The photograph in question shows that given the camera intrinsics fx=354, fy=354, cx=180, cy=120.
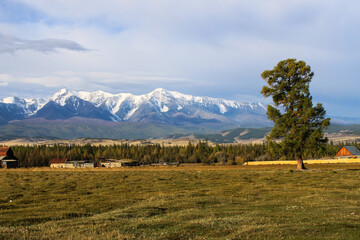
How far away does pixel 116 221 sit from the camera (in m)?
18.4

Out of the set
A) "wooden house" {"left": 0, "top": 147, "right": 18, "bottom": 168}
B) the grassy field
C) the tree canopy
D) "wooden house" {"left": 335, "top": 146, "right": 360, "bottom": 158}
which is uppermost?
the tree canopy

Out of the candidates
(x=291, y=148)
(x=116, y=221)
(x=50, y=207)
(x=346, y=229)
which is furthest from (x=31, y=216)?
(x=291, y=148)

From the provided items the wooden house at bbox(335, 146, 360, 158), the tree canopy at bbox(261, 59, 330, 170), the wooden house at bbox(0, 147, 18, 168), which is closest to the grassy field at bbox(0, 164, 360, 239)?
the tree canopy at bbox(261, 59, 330, 170)

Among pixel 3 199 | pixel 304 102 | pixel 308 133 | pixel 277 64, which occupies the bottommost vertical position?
pixel 3 199

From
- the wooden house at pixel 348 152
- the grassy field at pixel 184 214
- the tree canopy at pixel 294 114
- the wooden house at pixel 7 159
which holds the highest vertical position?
the tree canopy at pixel 294 114

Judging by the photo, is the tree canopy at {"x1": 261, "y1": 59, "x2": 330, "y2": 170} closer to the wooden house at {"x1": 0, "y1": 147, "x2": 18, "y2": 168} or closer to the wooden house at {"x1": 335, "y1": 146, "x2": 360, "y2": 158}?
the wooden house at {"x1": 335, "y1": 146, "x2": 360, "y2": 158}

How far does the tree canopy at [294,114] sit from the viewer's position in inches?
2092

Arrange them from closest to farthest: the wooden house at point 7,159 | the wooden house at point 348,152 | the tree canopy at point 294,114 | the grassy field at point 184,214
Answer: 1. the grassy field at point 184,214
2. the tree canopy at point 294,114
3. the wooden house at point 7,159
4. the wooden house at point 348,152

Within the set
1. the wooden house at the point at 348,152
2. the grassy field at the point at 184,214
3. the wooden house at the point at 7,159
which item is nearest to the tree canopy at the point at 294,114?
the grassy field at the point at 184,214

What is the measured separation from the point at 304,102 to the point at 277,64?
292 inches

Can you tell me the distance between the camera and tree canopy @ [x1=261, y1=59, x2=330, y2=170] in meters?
53.1

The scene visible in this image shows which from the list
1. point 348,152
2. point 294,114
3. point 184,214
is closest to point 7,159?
point 294,114

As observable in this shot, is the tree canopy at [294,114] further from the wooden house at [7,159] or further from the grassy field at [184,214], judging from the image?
the wooden house at [7,159]

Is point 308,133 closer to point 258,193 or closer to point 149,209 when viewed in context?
point 258,193
